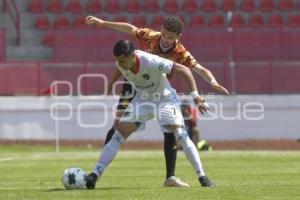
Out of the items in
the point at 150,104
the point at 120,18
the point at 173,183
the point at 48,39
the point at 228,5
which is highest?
the point at 228,5

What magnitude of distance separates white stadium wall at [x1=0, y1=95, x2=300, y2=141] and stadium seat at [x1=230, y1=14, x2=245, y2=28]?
15.2 feet

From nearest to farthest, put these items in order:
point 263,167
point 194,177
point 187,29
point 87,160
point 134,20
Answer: point 194,177 → point 263,167 → point 87,160 → point 187,29 → point 134,20

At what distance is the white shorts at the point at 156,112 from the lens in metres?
12.1

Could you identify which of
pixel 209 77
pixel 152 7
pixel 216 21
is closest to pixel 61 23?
pixel 152 7

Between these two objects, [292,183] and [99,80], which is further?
[99,80]

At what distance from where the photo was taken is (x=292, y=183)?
13398 millimetres

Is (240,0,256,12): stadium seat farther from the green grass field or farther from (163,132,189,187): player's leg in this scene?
(163,132,189,187): player's leg

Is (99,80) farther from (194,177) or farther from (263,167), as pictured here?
(194,177)

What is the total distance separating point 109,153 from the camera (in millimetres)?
12055

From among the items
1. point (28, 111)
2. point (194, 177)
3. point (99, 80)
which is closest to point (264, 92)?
point (99, 80)

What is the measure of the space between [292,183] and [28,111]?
693 inches

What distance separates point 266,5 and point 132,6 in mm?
5240

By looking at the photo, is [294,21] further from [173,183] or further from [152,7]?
[173,183]

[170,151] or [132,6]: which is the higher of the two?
[132,6]
